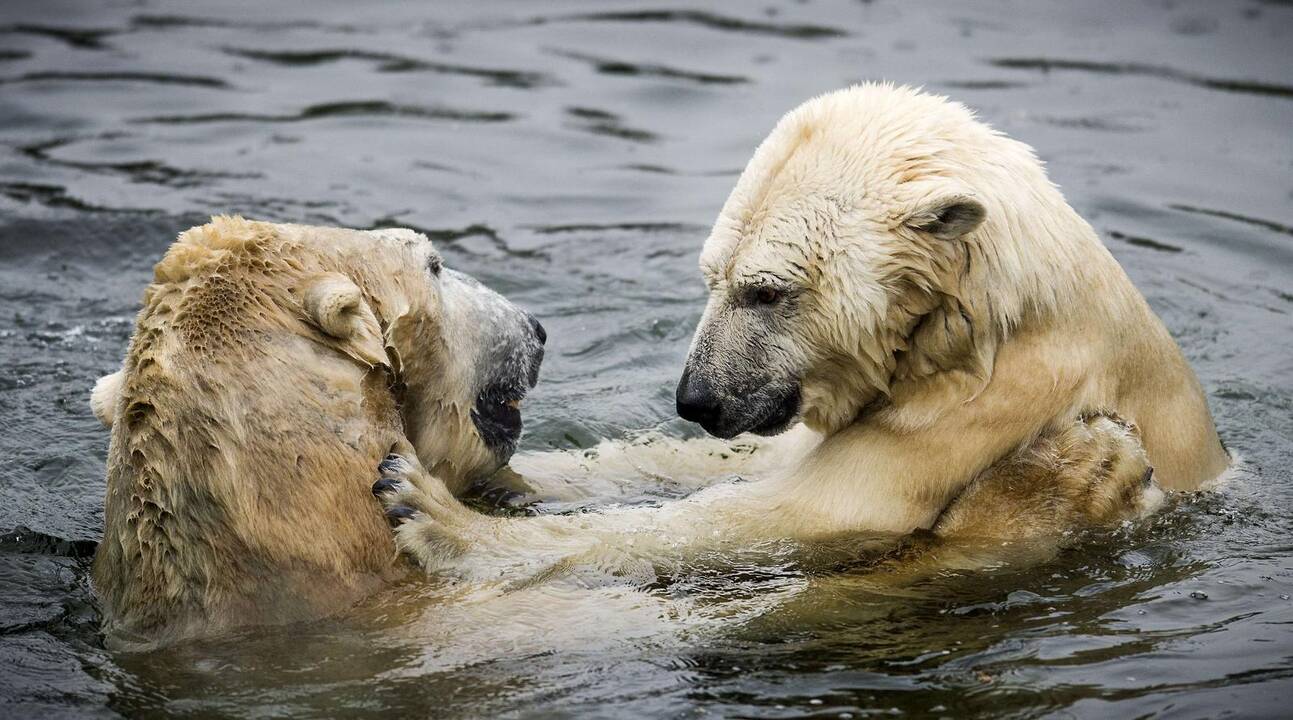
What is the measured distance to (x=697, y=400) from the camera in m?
5.77

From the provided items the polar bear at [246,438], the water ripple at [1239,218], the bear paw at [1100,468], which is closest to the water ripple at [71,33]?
the water ripple at [1239,218]

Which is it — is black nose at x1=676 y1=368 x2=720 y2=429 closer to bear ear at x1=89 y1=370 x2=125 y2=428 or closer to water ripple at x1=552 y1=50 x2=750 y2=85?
bear ear at x1=89 y1=370 x2=125 y2=428

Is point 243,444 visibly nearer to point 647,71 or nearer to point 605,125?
point 605,125

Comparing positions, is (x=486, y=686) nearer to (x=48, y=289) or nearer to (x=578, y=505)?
(x=578, y=505)

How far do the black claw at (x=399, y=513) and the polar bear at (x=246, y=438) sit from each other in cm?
6

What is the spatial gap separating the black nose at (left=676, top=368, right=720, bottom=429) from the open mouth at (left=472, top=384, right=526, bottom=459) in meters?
0.72

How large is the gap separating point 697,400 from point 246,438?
1802 mm

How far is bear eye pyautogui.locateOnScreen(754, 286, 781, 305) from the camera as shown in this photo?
5660mm

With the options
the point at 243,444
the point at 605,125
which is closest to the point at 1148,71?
the point at 605,125

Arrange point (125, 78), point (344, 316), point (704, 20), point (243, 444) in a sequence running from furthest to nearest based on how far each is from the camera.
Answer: point (704, 20) → point (125, 78) → point (344, 316) → point (243, 444)

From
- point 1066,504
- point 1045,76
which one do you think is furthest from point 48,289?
point 1045,76

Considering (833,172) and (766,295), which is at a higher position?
(833,172)

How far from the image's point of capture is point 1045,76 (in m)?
13.7

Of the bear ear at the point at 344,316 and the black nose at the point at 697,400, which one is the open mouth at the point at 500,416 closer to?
the black nose at the point at 697,400
